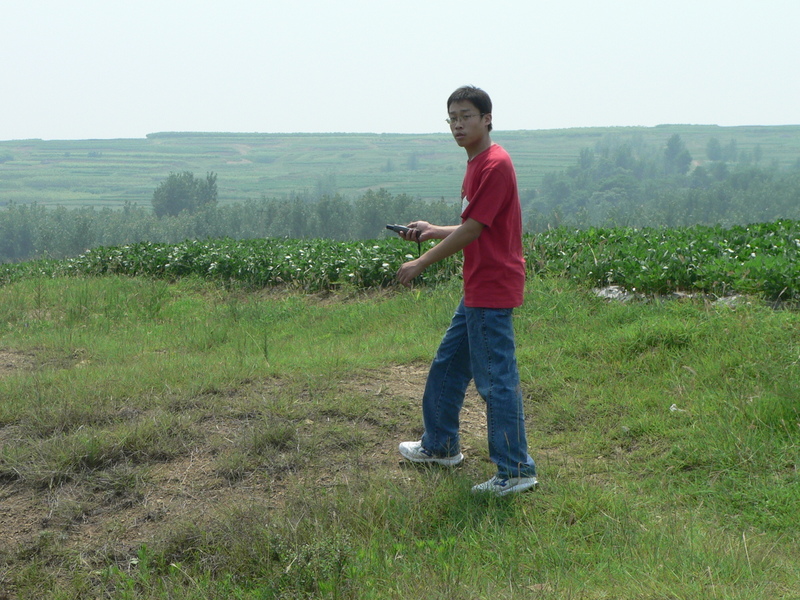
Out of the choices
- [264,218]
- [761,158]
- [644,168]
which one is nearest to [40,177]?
[264,218]

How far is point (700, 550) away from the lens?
308 centimetres

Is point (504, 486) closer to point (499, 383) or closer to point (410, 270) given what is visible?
point (499, 383)

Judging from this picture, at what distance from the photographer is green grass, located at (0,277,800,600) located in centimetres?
312

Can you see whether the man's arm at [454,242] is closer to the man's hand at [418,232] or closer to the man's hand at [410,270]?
the man's hand at [410,270]

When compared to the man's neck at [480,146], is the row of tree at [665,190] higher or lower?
lower

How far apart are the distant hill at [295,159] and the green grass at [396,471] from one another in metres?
109

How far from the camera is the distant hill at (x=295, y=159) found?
441ft

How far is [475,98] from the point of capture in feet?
12.3

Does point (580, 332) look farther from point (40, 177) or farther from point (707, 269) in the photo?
point (40, 177)

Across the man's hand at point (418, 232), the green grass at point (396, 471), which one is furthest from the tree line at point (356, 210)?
the man's hand at point (418, 232)

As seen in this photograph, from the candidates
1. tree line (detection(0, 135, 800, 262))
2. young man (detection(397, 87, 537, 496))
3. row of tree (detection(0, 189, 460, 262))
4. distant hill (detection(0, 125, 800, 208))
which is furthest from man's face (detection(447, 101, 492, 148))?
distant hill (detection(0, 125, 800, 208))

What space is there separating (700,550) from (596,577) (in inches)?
19.6

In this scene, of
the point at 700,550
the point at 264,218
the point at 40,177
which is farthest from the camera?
the point at 40,177

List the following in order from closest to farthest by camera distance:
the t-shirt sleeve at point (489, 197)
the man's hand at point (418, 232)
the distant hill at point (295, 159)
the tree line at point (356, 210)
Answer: the t-shirt sleeve at point (489, 197)
the man's hand at point (418, 232)
the tree line at point (356, 210)
the distant hill at point (295, 159)
